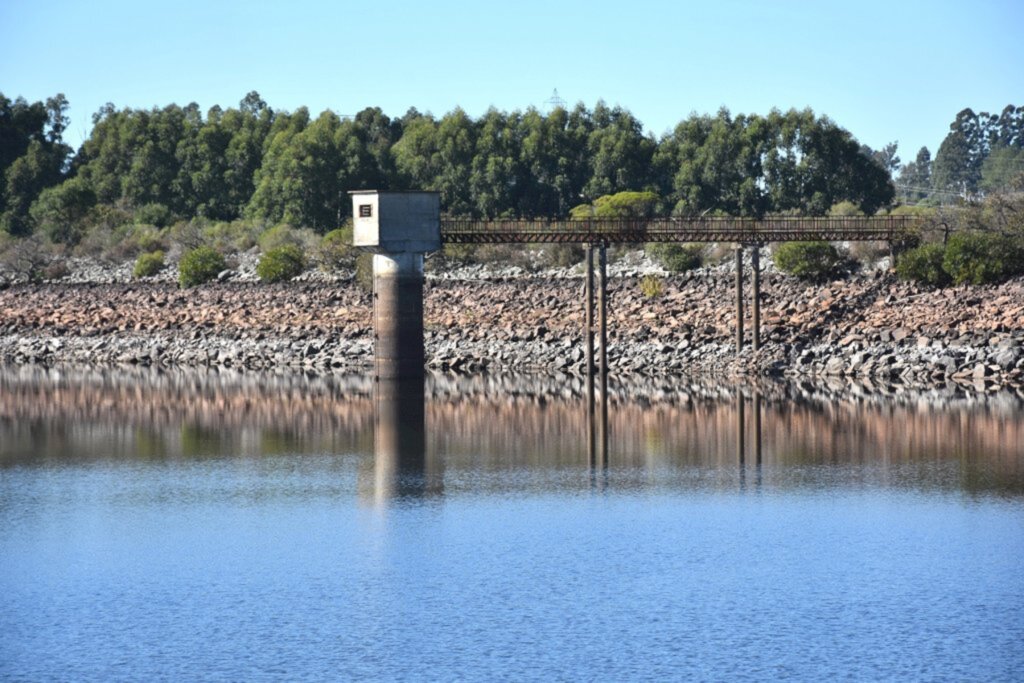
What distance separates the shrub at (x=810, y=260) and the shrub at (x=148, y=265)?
40.6 meters

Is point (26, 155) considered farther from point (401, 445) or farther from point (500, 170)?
point (401, 445)

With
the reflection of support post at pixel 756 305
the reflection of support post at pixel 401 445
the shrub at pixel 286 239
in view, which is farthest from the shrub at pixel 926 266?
the shrub at pixel 286 239

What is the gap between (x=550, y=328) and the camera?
7050 centimetres

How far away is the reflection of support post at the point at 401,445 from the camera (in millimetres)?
36188

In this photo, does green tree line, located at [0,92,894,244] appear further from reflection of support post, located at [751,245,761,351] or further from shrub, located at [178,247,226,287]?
reflection of support post, located at [751,245,761,351]

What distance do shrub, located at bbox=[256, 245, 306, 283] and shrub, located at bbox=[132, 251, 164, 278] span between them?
10.3 m

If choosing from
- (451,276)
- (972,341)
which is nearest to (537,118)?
(451,276)

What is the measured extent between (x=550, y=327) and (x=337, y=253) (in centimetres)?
1915

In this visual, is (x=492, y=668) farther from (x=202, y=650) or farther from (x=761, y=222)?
(x=761, y=222)

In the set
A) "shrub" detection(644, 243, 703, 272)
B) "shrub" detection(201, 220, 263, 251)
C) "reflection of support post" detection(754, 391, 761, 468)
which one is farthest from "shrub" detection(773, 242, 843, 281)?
"shrub" detection(201, 220, 263, 251)

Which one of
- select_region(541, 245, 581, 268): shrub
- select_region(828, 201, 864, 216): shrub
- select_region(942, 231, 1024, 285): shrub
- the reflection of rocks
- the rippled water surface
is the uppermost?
select_region(828, 201, 864, 216): shrub

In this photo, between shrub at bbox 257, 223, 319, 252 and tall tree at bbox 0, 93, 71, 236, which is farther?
tall tree at bbox 0, 93, 71, 236

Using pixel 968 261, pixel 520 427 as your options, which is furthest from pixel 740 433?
pixel 968 261

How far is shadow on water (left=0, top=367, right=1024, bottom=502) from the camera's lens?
37.8 meters
